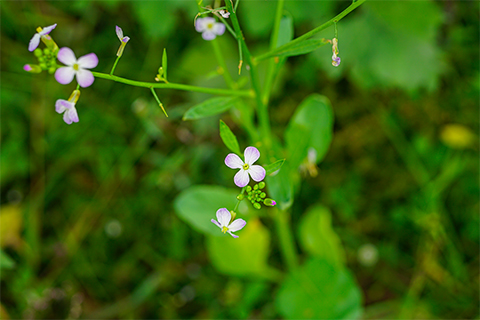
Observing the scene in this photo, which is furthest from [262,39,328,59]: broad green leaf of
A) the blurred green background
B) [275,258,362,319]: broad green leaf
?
[275,258,362,319]: broad green leaf

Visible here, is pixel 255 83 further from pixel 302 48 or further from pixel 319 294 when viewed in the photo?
pixel 319 294

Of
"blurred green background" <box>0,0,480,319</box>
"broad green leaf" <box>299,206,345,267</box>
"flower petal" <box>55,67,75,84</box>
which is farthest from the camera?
"blurred green background" <box>0,0,480,319</box>

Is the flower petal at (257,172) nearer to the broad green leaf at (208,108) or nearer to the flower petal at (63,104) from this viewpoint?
the broad green leaf at (208,108)

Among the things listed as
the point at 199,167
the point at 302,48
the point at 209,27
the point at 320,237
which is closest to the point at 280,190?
the point at 302,48

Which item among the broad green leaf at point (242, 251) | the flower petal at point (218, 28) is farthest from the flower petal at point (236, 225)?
the broad green leaf at point (242, 251)

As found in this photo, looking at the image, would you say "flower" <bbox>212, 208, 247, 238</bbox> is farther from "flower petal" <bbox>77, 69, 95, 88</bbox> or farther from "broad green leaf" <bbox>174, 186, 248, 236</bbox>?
"broad green leaf" <bbox>174, 186, 248, 236</bbox>

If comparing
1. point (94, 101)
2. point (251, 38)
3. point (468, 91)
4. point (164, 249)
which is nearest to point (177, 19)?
point (251, 38)
